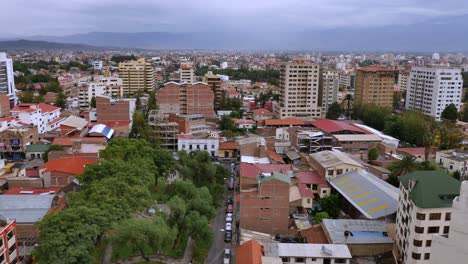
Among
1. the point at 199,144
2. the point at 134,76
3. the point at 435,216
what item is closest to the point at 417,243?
the point at 435,216

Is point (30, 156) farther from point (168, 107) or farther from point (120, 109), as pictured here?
point (168, 107)

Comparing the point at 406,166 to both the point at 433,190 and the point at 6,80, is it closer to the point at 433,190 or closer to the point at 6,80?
the point at 433,190

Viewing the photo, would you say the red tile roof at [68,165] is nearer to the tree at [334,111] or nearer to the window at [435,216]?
the window at [435,216]

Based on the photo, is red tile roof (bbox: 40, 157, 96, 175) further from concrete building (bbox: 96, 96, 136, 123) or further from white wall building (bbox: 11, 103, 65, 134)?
concrete building (bbox: 96, 96, 136, 123)

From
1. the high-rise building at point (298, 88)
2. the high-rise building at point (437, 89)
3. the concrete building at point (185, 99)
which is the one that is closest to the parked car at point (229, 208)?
the concrete building at point (185, 99)

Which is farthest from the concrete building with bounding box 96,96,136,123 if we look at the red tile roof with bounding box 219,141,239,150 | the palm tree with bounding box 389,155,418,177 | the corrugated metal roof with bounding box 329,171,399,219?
the palm tree with bounding box 389,155,418,177
